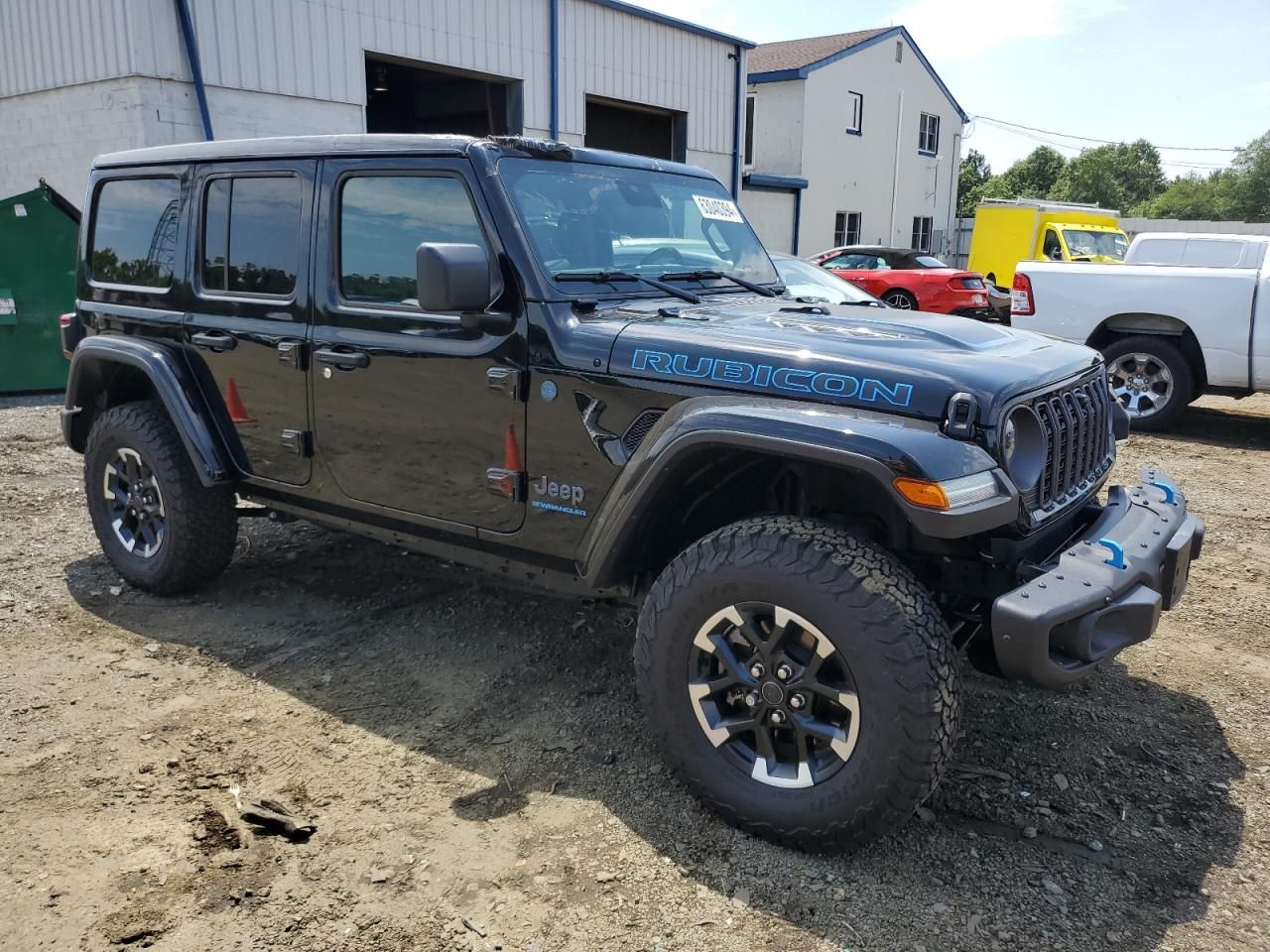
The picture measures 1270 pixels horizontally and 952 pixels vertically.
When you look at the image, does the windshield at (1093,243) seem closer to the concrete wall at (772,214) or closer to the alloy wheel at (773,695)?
the concrete wall at (772,214)

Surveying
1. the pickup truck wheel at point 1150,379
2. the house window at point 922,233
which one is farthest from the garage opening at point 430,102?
the house window at point 922,233

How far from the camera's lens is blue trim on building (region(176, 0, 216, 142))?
10.3m

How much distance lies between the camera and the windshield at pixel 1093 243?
1869 centimetres

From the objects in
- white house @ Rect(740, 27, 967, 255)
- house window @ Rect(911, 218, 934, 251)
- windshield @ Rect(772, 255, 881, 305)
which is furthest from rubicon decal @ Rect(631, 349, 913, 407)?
house window @ Rect(911, 218, 934, 251)

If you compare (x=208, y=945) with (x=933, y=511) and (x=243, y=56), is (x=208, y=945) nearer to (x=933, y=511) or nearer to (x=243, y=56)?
(x=933, y=511)

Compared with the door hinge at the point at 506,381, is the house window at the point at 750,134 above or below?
above

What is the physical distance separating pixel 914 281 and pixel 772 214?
7.23 m

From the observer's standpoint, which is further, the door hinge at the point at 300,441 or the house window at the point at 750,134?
the house window at the point at 750,134

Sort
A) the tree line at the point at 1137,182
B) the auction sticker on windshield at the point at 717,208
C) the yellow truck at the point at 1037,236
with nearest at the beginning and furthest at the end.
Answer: the auction sticker on windshield at the point at 717,208
the yellow truck at the point at 1037,236
the tree line at the point at 1137,182

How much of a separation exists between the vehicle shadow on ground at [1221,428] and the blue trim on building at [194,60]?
32.0ft

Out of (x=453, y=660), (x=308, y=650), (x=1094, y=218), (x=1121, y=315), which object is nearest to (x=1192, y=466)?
(x=1121, y=315)

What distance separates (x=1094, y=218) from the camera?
20.8m

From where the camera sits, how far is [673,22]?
53.2 ft

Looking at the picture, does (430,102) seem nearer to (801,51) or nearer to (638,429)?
(801,51)
